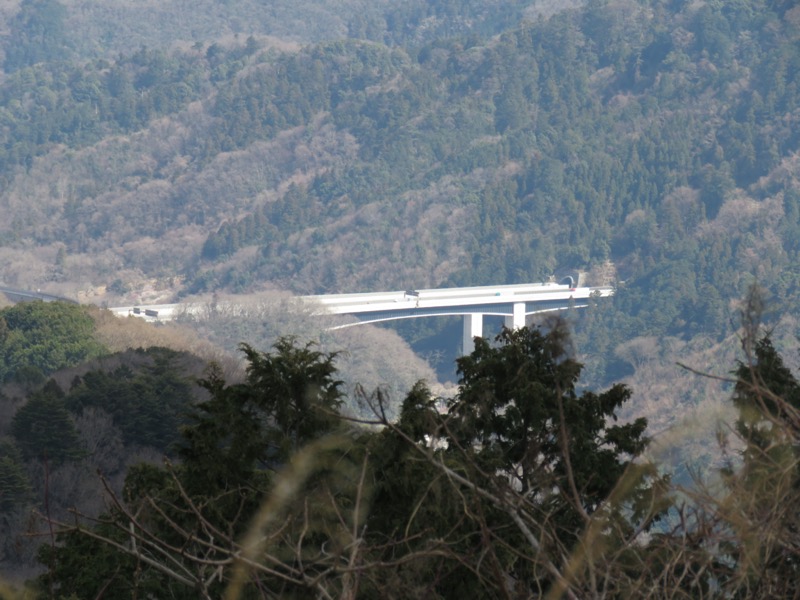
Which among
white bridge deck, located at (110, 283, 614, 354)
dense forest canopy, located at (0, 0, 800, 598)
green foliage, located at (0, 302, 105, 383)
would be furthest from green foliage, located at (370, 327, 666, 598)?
white bridge deck, located at (110, 283, 614, 354)

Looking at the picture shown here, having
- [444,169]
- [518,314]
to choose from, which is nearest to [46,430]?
[518,314]

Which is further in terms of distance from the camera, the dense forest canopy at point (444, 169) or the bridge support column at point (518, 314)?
the dense forest canopy at point (444, 169)

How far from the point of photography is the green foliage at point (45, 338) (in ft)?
146

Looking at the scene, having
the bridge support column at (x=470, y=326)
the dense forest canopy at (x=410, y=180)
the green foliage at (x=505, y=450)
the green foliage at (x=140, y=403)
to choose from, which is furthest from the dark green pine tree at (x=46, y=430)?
the bridge support column at (x=470, y=326)

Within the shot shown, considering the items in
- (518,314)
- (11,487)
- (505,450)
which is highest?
(505,450)

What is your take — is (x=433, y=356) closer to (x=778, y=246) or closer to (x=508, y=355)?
(x=778, y=246)

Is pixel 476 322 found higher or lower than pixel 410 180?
lower

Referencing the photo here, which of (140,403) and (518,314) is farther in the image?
(518,314)

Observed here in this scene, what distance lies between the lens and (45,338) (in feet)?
151

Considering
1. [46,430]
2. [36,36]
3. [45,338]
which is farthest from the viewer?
[36,36]

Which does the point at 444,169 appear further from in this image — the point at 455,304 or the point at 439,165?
the point at 455,304

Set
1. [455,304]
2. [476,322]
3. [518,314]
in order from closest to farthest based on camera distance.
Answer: [455,304] → [476,322] → [518,314]

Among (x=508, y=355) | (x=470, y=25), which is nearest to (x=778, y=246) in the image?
(x=470, y=25)

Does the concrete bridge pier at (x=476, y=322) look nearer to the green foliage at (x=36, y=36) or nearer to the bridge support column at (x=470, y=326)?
the bridge support column at (x=470, y=326)
